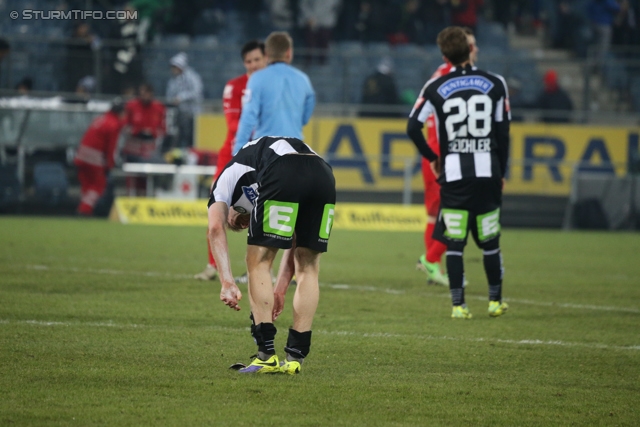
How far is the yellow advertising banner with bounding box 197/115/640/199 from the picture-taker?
21.1 meters

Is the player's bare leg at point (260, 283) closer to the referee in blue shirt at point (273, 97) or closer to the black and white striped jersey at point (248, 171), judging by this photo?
the black and white striped jersey at point (248, 171)

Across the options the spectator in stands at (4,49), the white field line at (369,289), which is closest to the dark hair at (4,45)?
the spectator in stands at (4,49)

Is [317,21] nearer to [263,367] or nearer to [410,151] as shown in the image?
[410,151]

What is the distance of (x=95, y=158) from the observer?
65.3ft

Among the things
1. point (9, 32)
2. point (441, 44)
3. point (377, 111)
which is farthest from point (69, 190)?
point (441, 44)

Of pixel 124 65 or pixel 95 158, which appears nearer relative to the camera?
pixel 95 158

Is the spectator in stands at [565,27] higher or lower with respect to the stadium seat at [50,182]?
higher

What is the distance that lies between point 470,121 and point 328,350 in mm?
2549

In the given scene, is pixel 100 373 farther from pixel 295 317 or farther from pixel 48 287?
pixel 48 287

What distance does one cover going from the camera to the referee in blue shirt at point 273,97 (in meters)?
9.15

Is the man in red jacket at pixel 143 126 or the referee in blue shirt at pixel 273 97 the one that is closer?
the referee in blue shirt at pixel 273 97

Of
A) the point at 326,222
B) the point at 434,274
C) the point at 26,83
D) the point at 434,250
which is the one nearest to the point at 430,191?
the point at 434,250

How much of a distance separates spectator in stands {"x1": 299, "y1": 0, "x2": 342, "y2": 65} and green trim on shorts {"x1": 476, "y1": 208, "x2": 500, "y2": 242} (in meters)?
15.1

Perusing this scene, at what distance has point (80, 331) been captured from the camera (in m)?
6.93
